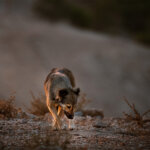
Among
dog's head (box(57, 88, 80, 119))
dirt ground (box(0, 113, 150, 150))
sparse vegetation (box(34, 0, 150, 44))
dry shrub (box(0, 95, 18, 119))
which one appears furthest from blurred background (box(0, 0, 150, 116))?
dog's head (box(57, 88, 80, 119))

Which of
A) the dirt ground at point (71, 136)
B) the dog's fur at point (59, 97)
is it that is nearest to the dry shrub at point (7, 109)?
the dirt ground at point (71, 136)

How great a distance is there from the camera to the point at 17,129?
6.28 m

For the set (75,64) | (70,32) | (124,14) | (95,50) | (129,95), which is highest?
(124,14)

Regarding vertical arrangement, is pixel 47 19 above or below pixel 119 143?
above

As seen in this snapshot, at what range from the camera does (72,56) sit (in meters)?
25.1

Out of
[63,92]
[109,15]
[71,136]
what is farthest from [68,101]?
[109,15]

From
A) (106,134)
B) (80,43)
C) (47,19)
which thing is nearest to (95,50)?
(80,43)

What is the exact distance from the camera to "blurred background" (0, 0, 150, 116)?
63.2 ft

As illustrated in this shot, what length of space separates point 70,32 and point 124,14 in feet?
39.5

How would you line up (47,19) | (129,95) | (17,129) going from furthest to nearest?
(47,19) < (129,95) < (17,129)

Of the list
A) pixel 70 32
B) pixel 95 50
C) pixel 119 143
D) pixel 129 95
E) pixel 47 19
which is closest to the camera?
pixel 119 143

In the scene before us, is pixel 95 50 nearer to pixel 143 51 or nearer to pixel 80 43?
pixel 80 43

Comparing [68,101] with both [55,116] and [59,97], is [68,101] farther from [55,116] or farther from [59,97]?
[55,116]

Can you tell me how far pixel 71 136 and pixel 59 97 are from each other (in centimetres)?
127
